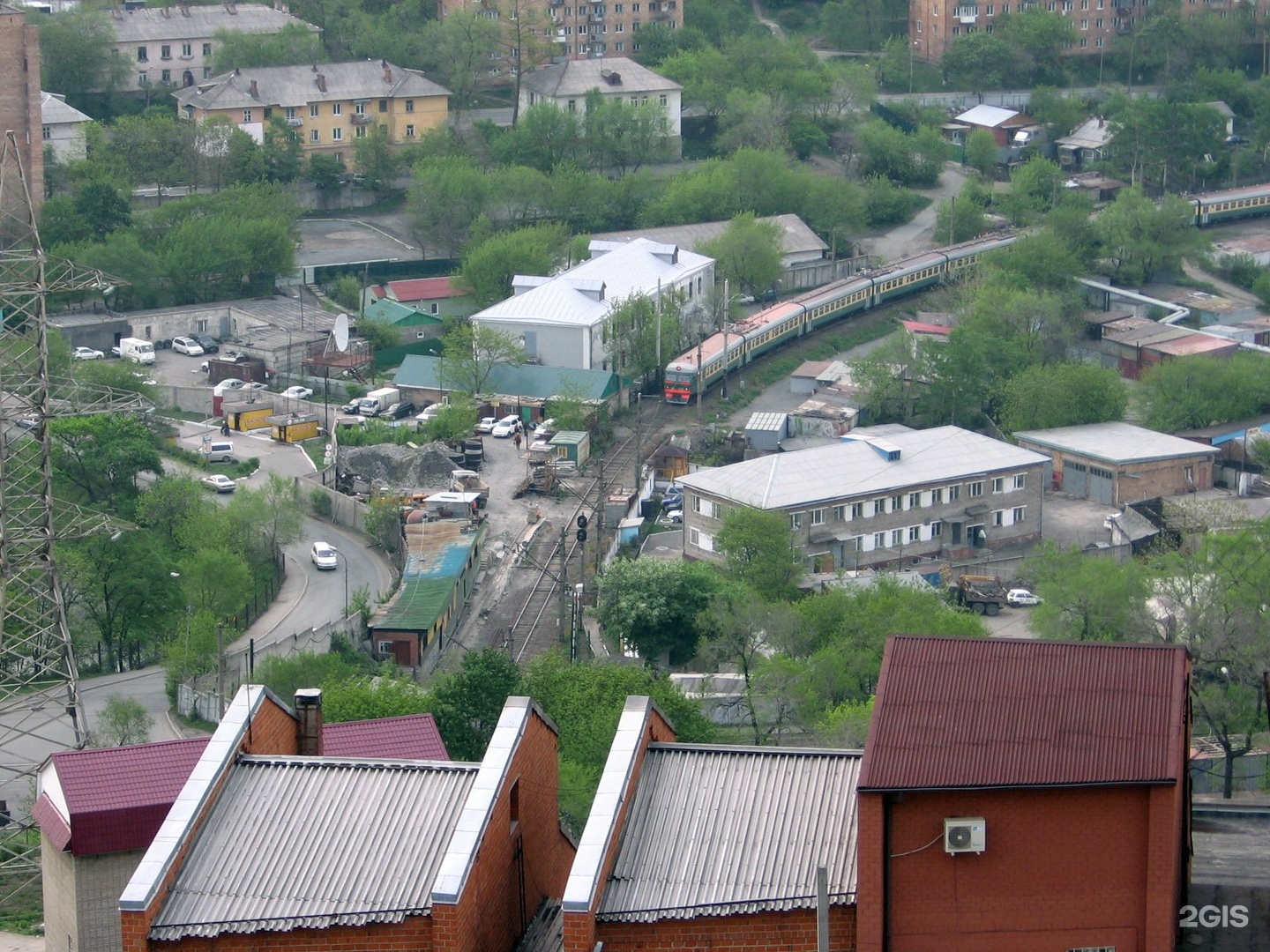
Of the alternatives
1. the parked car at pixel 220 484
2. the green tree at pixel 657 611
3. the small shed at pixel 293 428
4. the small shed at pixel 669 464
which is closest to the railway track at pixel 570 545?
the small shed at pixel 669 464

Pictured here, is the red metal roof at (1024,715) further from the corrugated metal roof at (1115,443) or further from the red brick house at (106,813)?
the corrugated metal roof at (1115,443)

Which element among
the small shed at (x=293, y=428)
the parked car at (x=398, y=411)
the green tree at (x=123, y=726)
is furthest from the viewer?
the parked car at (x=398, y=411)

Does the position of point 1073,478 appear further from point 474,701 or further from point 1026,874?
point 1026,874

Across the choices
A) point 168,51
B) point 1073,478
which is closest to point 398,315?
point 1073,478

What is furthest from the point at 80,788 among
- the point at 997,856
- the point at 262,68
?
the point at 262,68

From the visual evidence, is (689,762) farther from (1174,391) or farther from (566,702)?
(1174,391)

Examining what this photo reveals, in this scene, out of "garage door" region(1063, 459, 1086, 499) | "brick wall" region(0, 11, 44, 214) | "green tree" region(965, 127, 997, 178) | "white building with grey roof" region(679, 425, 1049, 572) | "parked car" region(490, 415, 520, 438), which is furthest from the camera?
"green tree" region(965, 127, 997, 178)

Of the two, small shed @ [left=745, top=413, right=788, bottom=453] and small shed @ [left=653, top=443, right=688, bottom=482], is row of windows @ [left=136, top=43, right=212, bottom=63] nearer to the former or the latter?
small shed @ [left=745, top=413, right=788, bottom=453]

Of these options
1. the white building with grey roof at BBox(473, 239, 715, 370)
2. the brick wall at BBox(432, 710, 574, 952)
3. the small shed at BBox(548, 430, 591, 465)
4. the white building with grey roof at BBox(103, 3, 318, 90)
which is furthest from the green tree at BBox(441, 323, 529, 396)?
the brick wall at BBox(432, 710, 574, 952)
